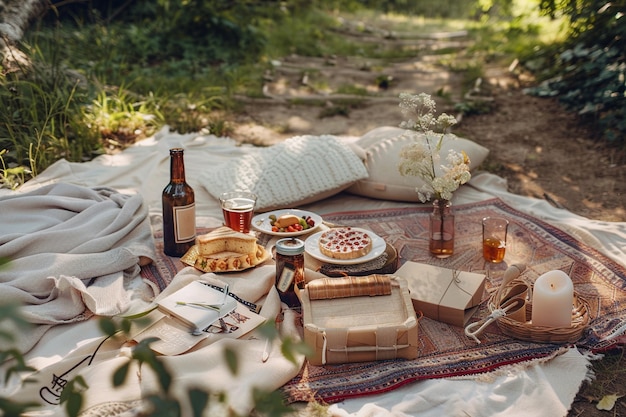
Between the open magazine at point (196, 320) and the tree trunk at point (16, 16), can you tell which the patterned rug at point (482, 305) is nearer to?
the open magazine at point (196, 320)

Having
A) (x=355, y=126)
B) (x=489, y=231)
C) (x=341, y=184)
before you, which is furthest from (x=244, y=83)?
(x=489, y=231)

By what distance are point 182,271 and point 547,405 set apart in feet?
4.88

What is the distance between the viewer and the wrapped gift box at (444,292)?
2461 mm

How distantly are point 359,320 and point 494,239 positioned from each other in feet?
3.35

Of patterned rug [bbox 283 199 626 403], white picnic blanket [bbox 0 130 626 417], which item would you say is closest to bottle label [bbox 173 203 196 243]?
white picnic blanket [bbox 0 130 626 417]

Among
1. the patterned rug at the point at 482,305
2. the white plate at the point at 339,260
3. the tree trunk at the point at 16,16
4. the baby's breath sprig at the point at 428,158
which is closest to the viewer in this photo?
the patterned rug at the point at 482,305

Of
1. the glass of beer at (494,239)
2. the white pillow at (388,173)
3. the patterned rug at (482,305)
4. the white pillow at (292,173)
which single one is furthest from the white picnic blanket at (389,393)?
the white pillow at (388,173)

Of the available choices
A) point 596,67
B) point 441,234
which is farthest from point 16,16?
point 596,67

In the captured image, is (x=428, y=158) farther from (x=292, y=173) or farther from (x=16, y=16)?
(x=16, y=16)

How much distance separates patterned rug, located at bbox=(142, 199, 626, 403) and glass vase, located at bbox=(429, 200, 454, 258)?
0.04 m

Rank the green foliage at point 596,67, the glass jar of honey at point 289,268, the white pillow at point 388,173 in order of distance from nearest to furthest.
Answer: the glass jar of honey at point 289,268
the white pillow at point 388,173
the green foliage at point 596,67

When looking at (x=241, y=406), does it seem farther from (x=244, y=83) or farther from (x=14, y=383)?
(x=244, y=83)

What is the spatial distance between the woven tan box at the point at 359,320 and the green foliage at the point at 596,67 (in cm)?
324

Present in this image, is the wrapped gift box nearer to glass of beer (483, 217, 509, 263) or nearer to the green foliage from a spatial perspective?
glass of beer (483, 217, 509, 263)
